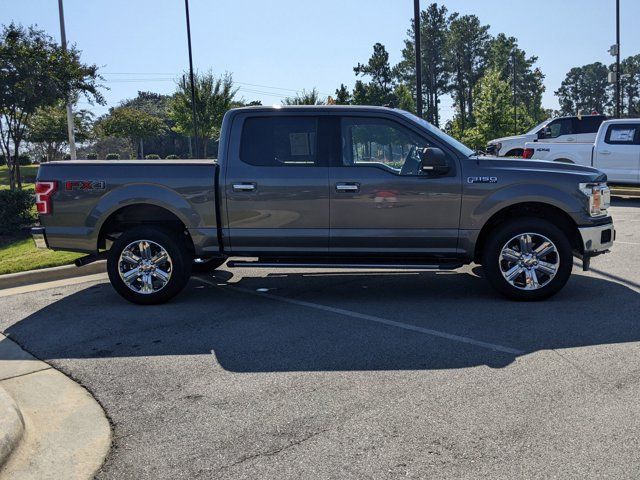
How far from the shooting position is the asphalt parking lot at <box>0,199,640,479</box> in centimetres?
337

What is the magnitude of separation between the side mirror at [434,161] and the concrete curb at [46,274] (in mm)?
5033

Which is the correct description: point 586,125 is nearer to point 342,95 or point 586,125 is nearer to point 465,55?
point 342,95

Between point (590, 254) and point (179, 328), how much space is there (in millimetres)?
4279

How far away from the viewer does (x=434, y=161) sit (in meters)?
6.30

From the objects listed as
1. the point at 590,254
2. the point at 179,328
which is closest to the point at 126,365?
the point at 179,328

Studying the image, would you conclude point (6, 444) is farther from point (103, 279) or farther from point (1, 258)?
point (1, 258)

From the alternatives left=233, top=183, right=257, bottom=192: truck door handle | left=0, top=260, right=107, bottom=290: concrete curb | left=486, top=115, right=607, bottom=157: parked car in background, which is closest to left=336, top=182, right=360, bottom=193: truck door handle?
left=233, top=183, right=257, bottom=192: truck door handle

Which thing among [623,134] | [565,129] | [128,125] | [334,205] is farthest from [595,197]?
[128,125]

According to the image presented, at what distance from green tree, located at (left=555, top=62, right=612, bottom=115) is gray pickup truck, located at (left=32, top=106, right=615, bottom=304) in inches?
5142

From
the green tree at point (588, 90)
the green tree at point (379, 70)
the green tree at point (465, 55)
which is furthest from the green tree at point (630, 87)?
the green tree at point (379, 70)

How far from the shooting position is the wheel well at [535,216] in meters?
6.63

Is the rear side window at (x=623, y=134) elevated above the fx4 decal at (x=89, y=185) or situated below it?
above

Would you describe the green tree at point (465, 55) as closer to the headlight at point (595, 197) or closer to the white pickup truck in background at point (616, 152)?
the white pickup truck in background at point (616, 152)

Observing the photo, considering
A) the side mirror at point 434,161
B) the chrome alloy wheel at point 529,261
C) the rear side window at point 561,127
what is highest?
the rear side window at point 561,127
